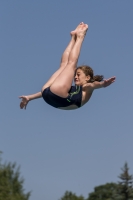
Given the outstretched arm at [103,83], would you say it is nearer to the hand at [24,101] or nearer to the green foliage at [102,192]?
the hand at [24,101]

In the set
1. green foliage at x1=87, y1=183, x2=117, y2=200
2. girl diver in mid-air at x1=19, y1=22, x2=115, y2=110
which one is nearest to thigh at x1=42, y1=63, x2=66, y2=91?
girl diver in mid-air at x1=19, y1=22, x2=115, y2=110

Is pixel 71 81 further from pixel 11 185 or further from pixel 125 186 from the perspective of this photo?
pixel 125 186

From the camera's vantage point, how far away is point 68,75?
9.27 meters

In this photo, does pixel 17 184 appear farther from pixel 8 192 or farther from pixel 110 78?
pixel 110 78

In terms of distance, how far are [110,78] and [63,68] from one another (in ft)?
2.82

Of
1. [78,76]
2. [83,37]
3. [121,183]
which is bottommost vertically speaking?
[78,76]

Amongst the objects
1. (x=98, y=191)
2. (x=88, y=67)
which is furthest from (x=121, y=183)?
(x=88, y=67)

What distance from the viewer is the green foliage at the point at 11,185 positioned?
3628cm

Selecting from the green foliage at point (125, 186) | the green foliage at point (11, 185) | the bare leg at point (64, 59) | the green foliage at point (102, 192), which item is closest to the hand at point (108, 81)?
the bare leg at point (64, 59)

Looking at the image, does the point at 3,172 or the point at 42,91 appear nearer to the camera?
the point at 42,91

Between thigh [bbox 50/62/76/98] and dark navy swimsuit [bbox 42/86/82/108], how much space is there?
8 cm

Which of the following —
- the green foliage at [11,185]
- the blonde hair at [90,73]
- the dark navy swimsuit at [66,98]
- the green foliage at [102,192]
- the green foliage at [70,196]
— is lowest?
the dark navy swimsuit at [66,98]

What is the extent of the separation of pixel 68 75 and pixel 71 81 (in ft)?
0.38

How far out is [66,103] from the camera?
370 inches
